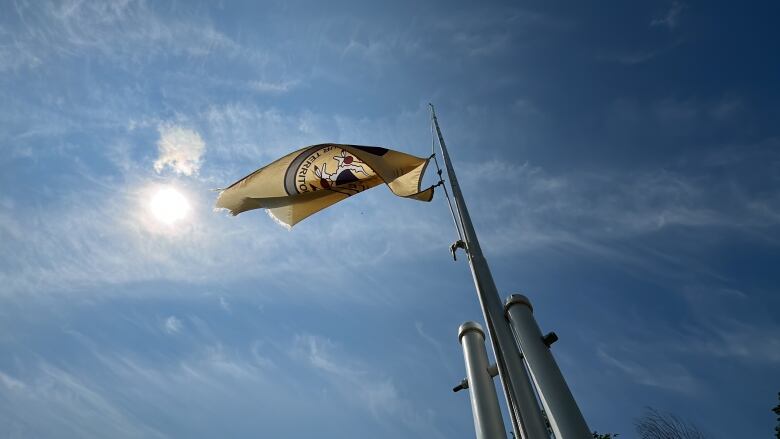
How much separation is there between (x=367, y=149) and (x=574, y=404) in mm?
6189

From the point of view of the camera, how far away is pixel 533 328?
15.0 ft

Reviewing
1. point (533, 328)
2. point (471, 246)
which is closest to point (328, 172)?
point (471, 246)

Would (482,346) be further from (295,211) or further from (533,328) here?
(295,211)

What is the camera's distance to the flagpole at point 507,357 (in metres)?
3.93

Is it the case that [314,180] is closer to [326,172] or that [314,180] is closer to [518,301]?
[326,172]

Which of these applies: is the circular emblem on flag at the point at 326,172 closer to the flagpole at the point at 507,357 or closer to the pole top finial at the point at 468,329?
the flagpole at the point at 507,357

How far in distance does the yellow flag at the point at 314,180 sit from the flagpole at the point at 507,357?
3163 millimetres

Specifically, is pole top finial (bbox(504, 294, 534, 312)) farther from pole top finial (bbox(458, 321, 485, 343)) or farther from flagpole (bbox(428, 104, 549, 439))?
pole top finial (bbox(458, 321, 485, 343))

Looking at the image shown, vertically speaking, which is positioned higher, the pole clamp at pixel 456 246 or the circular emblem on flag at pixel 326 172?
the circular emblem on flag at pixel 326 172

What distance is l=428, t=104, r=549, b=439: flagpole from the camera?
3.93m

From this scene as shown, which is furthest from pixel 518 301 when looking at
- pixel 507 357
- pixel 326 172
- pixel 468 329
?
pixel 326 172

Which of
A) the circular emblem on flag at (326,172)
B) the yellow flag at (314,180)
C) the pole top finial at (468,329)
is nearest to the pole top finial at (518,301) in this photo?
the pole top finial at (468,329)

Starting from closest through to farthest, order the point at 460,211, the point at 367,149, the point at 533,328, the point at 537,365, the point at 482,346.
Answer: the point at 537,365 → the point at 533,328 → the point at 482,346 → the point at 460,211 → the point at 367,149

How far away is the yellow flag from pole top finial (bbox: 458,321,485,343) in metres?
3.02
